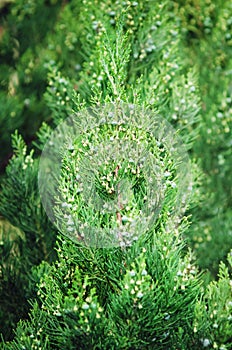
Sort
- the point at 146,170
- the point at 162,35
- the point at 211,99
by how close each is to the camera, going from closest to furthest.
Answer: the point at 146,170 → the point at 162,35 → the point at 211,99

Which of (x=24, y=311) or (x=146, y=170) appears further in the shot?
(x=24, y=311)

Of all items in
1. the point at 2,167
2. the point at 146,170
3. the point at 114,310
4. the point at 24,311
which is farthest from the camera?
the point at 2,167

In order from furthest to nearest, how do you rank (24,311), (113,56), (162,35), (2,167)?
(2,167) < (162,35) < (24,311) < (113,56)

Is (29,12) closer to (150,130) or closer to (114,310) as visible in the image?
(150,130)

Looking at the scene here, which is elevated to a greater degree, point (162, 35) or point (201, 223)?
point (162, 35)

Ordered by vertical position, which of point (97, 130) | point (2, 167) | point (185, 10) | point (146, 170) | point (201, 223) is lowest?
point (201, 223)

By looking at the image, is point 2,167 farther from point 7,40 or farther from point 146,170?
point 146,170

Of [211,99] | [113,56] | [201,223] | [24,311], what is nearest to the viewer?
[113,56]

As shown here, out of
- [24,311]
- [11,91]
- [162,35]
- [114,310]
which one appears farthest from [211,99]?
[114,310]

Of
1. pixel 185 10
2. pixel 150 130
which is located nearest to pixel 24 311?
pixel 150 130
